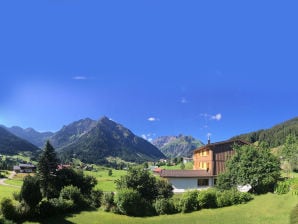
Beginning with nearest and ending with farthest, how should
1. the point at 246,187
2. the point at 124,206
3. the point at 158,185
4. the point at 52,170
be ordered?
the point at 124,206, the point at 158,185, the point at 246,187, the point at 52,170

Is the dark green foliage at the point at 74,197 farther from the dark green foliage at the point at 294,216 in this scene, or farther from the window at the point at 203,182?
the window at the point at 203,182

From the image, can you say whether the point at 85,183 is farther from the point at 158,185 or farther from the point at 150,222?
the point at 150,222

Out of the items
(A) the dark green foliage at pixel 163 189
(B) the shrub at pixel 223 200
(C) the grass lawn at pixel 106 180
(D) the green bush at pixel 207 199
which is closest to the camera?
(D) the green bush at pixel 207 199

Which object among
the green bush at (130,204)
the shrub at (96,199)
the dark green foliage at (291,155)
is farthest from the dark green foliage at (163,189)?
the dark green foliage at (291,155)

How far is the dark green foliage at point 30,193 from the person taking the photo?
29719mm

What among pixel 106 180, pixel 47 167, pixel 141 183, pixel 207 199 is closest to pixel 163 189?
pixel 141 183

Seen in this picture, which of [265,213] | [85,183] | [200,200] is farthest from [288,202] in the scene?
[85,183]

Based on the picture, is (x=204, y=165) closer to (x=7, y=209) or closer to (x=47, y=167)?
(x=47, y=167)

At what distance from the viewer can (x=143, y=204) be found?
1288 inches

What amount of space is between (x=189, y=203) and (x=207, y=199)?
1.91 metres

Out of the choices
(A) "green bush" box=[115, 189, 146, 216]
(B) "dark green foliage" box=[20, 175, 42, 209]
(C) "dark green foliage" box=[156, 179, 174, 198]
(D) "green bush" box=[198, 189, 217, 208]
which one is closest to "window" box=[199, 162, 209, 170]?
(C) "dark green foliage" box=[156, 179, 174, 198]

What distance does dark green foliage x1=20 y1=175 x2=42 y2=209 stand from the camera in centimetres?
2972

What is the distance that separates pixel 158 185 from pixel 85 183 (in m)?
10.7

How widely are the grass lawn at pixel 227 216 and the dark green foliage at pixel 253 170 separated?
3.98m
